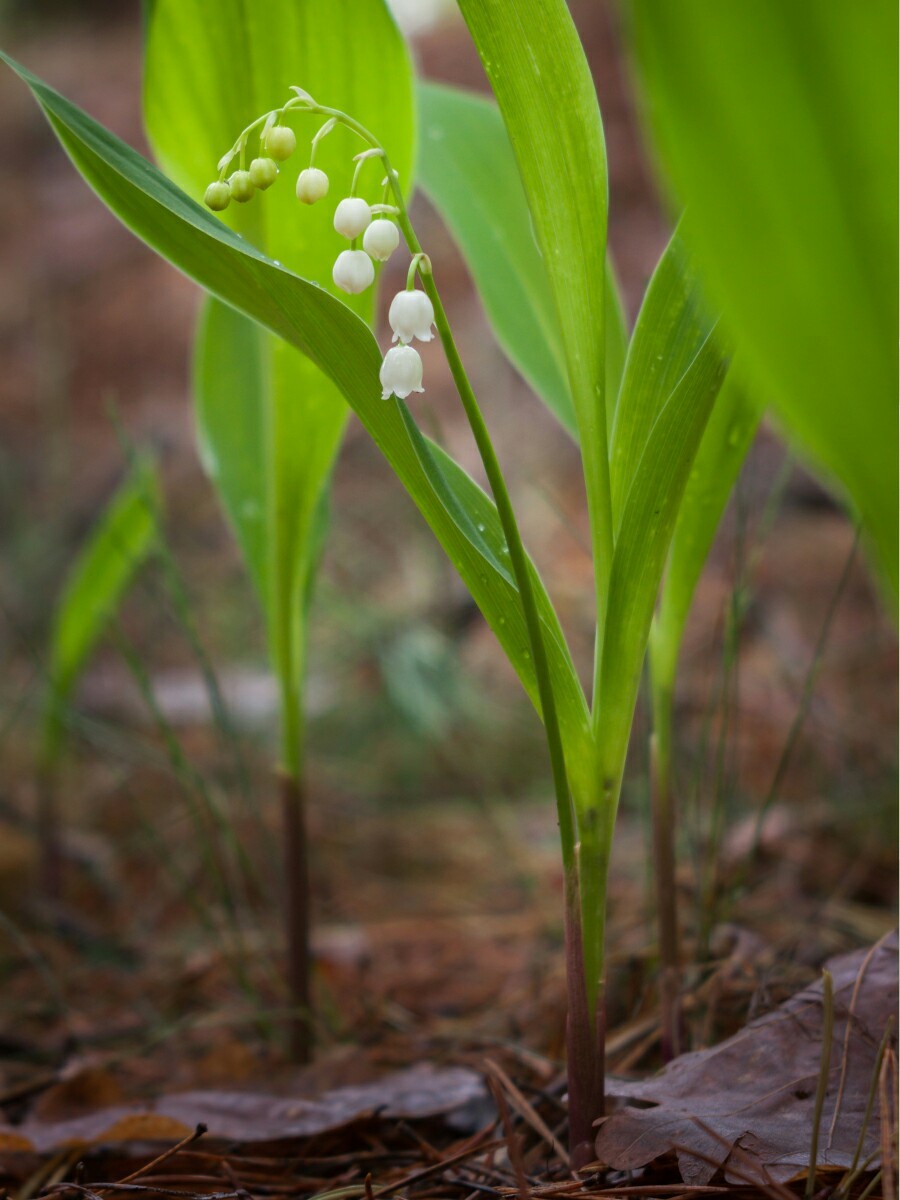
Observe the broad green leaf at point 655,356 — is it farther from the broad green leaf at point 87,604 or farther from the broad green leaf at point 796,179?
the broad green leaf at point 87,604

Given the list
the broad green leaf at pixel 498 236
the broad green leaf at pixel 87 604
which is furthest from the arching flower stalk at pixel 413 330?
the broad green leaf at pixel 87 604

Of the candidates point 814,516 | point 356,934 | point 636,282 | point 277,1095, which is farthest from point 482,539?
point 636,282

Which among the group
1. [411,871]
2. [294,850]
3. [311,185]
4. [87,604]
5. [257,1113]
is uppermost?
[311,185]

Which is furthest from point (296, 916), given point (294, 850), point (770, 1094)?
point (770, 1094)

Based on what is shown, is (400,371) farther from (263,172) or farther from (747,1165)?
(747,1165)

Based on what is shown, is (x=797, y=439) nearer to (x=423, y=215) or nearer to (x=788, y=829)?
(x=788, y=829)

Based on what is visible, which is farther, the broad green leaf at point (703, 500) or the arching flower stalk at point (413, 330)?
the broad green leaf at point (703, 500)
